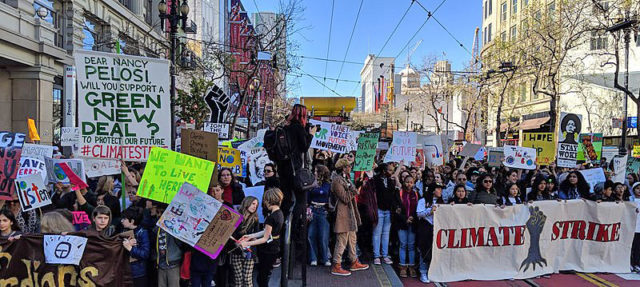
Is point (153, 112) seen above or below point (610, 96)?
below

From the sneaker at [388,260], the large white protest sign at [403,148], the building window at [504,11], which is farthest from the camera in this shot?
the building window at [504,11]

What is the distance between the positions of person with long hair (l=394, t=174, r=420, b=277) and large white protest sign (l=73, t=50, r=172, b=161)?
3809mm

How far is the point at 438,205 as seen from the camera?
7.27m

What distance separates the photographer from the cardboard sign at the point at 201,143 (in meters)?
6.92

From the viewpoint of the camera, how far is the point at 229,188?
757 cm

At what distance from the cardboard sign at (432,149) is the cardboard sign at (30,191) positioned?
31.5ft

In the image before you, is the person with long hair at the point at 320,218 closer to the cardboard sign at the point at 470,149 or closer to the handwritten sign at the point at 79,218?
the handwritten sign at the point at 79,218

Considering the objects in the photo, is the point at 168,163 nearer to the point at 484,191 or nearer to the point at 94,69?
the point at 94,69

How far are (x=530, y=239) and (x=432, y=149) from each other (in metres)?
5.88

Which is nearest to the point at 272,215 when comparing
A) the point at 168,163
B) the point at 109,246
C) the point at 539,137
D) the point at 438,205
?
the point at 168,163

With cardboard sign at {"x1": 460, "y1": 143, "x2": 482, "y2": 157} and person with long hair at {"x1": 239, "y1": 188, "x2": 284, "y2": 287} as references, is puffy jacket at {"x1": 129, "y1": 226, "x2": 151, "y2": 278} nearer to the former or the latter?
person with long hair at {"x1": 239, "y1": 188, "x2": 284, "y2": 287}

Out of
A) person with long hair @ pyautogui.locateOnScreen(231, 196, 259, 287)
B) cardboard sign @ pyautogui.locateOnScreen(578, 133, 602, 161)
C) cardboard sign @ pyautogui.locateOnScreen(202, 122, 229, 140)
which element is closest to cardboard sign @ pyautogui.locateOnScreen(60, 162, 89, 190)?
person with long hair @ pyautogui.locateOnScreen(231, 196, 259, 287)

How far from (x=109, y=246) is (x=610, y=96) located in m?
37.5

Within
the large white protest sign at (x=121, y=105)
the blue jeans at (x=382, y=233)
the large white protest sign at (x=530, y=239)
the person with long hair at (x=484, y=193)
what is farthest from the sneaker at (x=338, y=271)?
the large white protest sign at (x=121, y=105)
